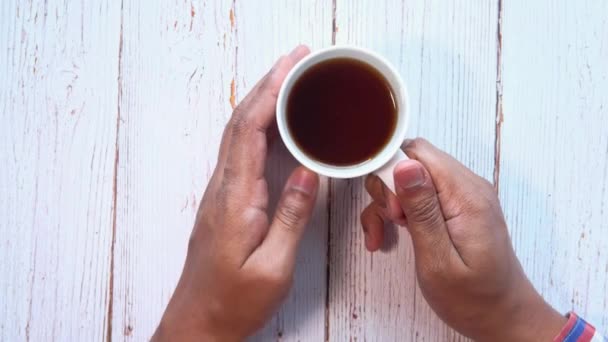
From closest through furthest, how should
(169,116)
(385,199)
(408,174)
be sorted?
1. (408,174)
2. (385,199)
3. (169,116)

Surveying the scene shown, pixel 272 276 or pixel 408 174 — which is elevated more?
pixel 408 174

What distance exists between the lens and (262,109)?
69 cm

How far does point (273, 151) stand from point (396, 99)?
22 cm

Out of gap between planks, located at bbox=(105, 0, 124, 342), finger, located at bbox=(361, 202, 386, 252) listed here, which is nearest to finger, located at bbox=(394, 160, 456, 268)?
finger, located at bbox=(361, 202, 386, 252)

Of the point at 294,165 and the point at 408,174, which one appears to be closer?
the point at 408,174

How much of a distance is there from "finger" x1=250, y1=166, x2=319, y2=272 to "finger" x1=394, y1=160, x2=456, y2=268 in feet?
0.38

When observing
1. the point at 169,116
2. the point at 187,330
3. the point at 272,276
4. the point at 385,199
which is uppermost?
the point at 169,116

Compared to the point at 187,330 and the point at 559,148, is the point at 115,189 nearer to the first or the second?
the point at 187,330

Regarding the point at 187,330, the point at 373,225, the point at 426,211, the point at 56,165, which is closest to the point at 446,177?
the point at 426,211

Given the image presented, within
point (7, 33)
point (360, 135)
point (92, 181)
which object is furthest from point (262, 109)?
point (7, 33)

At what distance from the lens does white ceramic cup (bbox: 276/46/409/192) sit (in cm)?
61

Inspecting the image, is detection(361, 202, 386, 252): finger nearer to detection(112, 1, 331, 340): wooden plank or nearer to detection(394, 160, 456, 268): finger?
detection(394, 160, 456, 268): finger

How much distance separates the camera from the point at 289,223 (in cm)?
67

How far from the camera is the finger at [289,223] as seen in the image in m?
0.66
